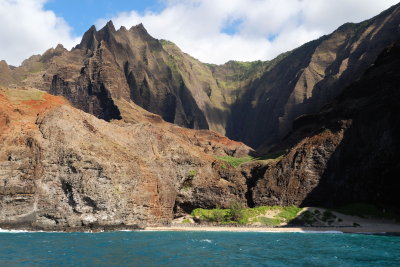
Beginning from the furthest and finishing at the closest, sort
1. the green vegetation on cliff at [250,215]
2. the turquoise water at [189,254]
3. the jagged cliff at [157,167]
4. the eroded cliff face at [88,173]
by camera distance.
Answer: the green vegetation on cliff at [250,215], the jagged cliff at [157,167], the eroded cliff face at [88,173], the turquoise water at [189,254]

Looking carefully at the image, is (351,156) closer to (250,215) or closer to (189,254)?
(250,215)

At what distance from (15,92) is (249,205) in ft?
206

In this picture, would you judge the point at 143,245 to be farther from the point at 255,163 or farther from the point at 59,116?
the point at 255,163

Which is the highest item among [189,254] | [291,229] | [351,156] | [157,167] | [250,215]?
[351,156]

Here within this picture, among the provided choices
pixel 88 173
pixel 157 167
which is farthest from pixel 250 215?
pixel 88 173

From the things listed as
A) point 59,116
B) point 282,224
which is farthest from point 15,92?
point 282,224

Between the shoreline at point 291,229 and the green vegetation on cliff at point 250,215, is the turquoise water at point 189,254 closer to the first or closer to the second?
the shoreline at point 291,229

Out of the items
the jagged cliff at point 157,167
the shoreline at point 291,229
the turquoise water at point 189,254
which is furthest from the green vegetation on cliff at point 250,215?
the turquoise water at point 189,254

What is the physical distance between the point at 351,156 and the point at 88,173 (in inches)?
2323

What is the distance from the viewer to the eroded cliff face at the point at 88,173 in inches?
2803

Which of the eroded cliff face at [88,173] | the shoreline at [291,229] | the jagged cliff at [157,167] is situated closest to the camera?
the eroded cliff face at [88,173]

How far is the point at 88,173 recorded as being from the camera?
74500 mm

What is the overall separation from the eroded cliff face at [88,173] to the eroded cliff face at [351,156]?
37.7 ft

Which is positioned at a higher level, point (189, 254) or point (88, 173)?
point (88, 173)
